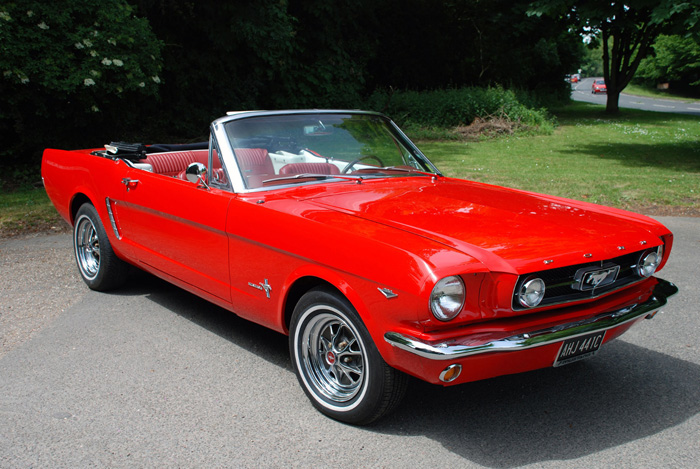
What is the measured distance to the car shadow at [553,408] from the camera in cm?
296

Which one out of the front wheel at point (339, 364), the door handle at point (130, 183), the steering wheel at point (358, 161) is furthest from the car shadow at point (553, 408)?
the door handle at point (130, 183)

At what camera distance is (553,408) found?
11.0ft

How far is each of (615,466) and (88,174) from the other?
4412 millimetres

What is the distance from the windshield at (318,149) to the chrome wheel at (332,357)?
1066mm

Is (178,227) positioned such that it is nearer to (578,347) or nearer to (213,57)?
(578,347)

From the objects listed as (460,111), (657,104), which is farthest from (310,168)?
(657,104)

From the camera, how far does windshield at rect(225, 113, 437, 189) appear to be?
403cm

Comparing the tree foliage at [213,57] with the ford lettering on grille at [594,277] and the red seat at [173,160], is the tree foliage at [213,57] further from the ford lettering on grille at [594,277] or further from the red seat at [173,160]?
the ford lettering on grille at [594,277]

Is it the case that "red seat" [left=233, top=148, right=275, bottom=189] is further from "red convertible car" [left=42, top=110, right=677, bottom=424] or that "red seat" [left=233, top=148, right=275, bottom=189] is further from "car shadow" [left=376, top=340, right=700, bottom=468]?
"car shadow" [left=376, top=340, right=700, bottom=468]

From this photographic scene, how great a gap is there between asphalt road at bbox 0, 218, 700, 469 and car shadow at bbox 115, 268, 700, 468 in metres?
0.01

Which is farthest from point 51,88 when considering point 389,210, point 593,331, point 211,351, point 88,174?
point 593,331

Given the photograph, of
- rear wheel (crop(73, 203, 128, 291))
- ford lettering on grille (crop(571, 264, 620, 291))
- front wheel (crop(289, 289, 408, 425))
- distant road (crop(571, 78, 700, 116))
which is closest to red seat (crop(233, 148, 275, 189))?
front wheel (crop(289, 289, 408, 425))

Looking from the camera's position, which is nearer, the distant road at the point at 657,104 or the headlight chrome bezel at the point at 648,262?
the headlight chrome bezel at the point at 648,262

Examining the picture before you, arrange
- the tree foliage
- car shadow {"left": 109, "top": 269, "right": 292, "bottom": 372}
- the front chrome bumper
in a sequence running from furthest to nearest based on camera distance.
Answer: the tree foliage → car shadow {"left": 109, "top": 269, "right": 292, "bottom": 372} → the front chrome bumper
